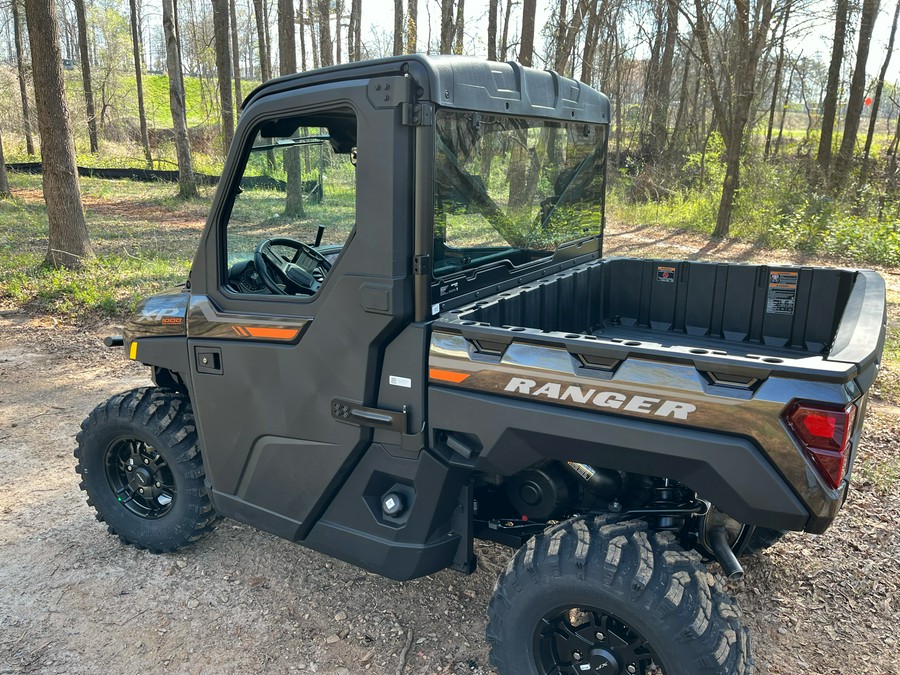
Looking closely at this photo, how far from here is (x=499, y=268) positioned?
309 centimetres

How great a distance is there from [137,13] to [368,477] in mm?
38060

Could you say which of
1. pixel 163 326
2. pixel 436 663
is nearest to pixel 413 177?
pixel 163 326

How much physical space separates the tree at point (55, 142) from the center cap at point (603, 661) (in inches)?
363

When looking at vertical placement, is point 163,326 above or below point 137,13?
below

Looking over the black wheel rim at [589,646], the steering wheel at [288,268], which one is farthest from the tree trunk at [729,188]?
the black wheel rim at [589,646]

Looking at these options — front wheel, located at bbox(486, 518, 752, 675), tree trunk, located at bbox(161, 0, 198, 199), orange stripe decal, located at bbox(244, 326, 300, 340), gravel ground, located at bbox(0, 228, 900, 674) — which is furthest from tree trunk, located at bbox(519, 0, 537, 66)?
front wheel, located at bbox(486, 518, 752, 675)

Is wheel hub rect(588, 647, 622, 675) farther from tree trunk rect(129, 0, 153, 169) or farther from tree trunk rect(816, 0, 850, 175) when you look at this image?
tree trunk rect(129, 0, 153, 169)

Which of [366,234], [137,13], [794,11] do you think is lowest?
[366,234]

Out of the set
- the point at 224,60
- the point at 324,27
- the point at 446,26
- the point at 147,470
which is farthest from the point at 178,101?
the point at 147,470

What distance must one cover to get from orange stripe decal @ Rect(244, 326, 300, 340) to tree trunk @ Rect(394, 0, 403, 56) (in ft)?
71.2

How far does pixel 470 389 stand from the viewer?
8.07 feet

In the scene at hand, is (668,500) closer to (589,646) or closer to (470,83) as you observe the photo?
(589,646)

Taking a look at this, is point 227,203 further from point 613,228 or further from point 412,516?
point 613,228

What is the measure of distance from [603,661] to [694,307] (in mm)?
2136
